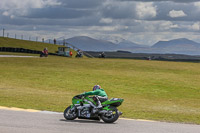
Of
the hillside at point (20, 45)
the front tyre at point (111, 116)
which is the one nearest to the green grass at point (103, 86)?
the front tyre at point (111, 116)

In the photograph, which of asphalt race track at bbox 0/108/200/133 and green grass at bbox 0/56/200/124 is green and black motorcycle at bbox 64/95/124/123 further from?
green grass at bbox 0/56/200/124

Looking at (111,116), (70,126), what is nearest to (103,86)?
(111,116)

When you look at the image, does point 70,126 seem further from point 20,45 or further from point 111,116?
point 20,45

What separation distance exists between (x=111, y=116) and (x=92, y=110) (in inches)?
33.8

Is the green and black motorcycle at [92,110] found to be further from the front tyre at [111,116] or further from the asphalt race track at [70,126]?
the asphalt race track at [70,126]

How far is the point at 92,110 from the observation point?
15234 millimetres

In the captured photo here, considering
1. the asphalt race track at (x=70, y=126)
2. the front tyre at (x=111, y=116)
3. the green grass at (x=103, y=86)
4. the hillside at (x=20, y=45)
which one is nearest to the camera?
the asphalt race track at (x=70, y=126)

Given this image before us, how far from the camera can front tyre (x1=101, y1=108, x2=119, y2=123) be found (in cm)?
1483

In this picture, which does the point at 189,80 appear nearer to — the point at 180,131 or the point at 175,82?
the point at 175,82

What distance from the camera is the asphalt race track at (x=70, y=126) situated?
1306 cm

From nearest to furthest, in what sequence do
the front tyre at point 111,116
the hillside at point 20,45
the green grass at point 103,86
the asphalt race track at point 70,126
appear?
the asphalt race track at point 70,126 → the front tyre at point 111,116 → the green grass at point 103,86 → the hillside at point 20,45

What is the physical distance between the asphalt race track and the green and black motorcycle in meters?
0.24

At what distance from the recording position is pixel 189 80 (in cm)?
4622

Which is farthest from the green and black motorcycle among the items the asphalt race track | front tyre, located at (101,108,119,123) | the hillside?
the hillside
